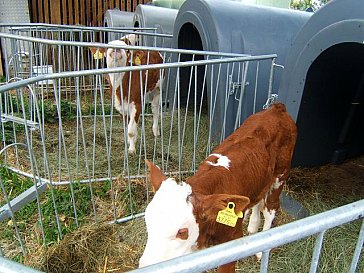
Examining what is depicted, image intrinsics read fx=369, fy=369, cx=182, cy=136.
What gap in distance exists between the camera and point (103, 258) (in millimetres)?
3182

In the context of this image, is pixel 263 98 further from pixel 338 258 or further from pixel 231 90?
pixel 338 258

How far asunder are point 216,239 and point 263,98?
2866 mm

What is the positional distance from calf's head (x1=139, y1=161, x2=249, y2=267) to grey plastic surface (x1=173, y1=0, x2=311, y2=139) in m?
2.85

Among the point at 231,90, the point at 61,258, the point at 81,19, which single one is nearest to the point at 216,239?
the point at 61,258

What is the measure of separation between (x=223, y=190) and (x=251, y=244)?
1457mm

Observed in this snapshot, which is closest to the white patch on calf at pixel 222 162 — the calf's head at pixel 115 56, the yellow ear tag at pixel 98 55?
the yellow ear tag at pixel 98 55

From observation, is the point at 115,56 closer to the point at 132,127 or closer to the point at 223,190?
the point at 132,127

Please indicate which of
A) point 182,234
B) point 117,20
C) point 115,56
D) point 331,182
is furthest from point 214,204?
point 117,20

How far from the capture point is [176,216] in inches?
75.8

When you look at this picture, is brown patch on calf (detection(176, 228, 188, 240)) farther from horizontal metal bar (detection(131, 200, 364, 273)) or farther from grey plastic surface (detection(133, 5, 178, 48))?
grey plastic surface (detection(133, 5, 178, 48))

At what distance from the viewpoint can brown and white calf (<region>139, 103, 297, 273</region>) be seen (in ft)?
6.31

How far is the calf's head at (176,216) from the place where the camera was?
1.90 metres

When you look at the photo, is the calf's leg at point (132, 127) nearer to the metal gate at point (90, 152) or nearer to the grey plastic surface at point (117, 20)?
the metal gate at point (90, 152)

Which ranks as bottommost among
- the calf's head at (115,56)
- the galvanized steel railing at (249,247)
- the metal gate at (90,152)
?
the metal gate at (90,152)
